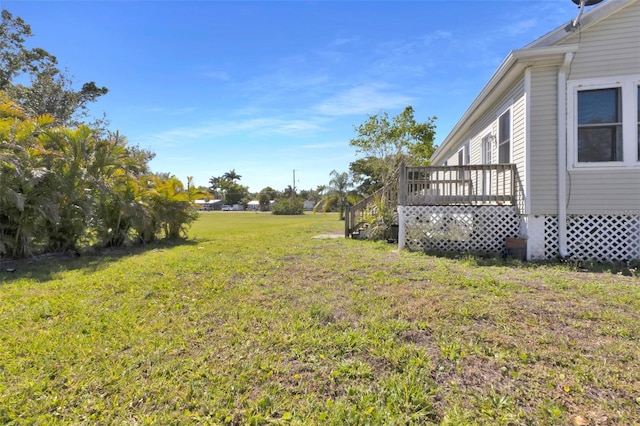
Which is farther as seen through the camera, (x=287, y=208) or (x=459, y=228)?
(x=287, y=208)

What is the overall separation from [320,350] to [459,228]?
5.87 metres

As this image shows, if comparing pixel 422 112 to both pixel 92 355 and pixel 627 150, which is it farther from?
pixel 92 355

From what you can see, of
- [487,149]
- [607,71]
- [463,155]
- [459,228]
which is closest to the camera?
[607,71]

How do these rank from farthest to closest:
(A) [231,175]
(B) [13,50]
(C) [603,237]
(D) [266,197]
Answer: (A) [231,175]
(D) [266,197]
(B) [13,50]
(C) [603,237]

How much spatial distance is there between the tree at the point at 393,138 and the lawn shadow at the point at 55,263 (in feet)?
50.2

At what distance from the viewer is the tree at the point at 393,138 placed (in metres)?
20.2

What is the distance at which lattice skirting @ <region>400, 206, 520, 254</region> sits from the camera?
7.18 m

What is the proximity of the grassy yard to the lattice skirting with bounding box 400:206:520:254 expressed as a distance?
2389 millimetres

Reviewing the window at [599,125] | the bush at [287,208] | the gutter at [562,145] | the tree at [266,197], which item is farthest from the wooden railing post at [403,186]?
the tree at [266,197]

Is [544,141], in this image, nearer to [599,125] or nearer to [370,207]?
[599,125]

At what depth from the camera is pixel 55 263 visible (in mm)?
6113

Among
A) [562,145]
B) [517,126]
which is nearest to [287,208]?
[517,126]

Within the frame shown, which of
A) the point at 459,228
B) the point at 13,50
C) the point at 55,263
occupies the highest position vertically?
the point at 13,50

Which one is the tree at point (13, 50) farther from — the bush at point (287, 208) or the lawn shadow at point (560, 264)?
the bush at point (287, 208)
